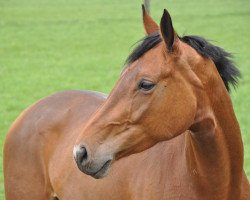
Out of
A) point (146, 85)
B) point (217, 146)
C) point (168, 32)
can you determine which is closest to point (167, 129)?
point (146, 85)

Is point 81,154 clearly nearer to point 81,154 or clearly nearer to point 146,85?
point 81,154

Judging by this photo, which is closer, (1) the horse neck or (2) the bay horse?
(2) the bay horse

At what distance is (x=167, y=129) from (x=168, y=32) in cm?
48

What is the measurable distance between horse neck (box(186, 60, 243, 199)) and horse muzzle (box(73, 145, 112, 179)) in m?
0.50

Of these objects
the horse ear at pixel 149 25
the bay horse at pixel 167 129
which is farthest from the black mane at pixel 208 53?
the horse ear at pixel 149 25

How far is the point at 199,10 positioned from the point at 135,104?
29.2m

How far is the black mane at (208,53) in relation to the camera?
3.40 meters

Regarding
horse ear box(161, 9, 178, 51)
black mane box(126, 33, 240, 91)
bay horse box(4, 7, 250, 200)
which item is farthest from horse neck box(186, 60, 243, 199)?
Answer: horse ear box(161, 9, 178, 51)

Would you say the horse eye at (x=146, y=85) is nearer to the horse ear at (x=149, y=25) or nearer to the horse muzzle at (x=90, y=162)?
the horse muzzle at (x=90, y=162)

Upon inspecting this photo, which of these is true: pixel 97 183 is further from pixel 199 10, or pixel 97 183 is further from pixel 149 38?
pixel 199 10

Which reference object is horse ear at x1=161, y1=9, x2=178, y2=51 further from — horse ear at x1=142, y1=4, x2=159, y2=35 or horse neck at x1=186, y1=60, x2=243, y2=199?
horse ear at x1=142, y1=4, x2=159, y2=35

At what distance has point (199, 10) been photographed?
31.9 metres

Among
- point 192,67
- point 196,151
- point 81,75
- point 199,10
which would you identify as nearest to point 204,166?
point 196,151

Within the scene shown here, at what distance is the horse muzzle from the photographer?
10.4ft
